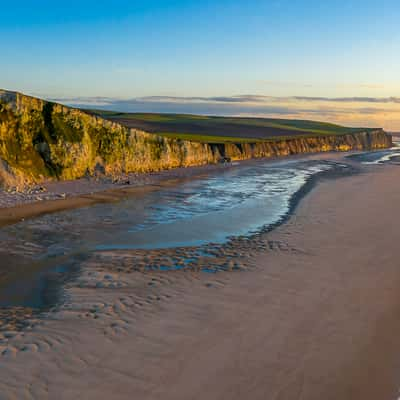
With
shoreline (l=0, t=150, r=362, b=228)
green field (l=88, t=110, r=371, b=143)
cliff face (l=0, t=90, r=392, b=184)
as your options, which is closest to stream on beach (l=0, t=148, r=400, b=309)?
shoreline (l=0, t=150, r=362, b=228)

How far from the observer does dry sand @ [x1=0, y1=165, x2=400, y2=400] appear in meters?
5.88

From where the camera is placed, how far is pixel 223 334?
7.35 meters

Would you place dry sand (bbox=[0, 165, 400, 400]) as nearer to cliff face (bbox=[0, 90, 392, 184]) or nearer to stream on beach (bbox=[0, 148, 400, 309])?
stream on beach (bbox=[0, 148, 400, 309])

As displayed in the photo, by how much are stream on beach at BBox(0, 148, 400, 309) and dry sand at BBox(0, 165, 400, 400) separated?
108 centimetres

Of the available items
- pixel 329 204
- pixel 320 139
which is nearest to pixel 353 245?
pixel 329 204

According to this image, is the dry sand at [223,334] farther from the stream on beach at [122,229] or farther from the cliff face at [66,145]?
the cliff face at [66,145]

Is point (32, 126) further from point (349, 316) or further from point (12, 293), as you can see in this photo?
point (349, 316)

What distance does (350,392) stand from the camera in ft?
18.9

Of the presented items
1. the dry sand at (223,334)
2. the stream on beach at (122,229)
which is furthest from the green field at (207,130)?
the dry sand at (223,334)

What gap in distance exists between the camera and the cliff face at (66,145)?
25.1 metres

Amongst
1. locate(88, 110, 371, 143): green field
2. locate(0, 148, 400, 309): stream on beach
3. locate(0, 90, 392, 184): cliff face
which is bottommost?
locate(0, 148, 400, 309): stream on beach

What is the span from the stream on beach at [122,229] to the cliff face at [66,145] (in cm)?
718

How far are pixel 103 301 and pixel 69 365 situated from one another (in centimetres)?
255

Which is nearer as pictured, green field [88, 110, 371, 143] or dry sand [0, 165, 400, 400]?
dry sand [0, 165, 400, 400]
